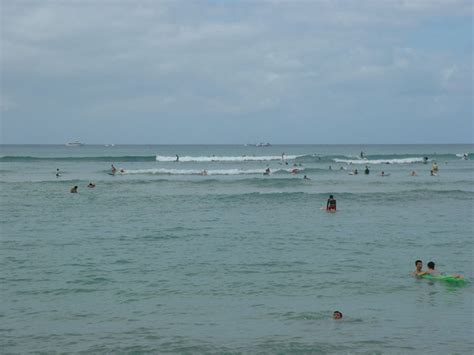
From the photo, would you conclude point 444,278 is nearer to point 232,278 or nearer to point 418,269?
point 418,269

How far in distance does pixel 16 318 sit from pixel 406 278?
10224mm

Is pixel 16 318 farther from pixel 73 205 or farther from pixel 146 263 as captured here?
pixel 73 205

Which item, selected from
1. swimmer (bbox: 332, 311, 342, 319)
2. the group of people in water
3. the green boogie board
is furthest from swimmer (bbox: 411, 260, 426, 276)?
swimmer (bbox: 332, 311, 342, 319)

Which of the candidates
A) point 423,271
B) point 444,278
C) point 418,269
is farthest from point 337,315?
point 423,271

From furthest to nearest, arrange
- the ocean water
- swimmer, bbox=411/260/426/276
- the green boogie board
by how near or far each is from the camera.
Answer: swimmer, bbox=411/260/426/276 < the green boogie board < the ocean water

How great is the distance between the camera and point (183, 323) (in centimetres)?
1364

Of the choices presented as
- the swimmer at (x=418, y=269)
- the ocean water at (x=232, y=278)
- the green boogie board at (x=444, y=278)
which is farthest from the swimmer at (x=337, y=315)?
the swimmer at (x=418, y=269)

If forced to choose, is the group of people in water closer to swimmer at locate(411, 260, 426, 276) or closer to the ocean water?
swimmer at locate(411, 260, 426, 276)

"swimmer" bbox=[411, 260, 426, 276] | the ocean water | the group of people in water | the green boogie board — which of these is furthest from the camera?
→ "swimmer" bbox=[411, 260, 426, 276]

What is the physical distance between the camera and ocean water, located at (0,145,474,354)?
1275cm

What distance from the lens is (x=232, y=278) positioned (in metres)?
17.4

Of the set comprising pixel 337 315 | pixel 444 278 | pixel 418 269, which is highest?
pixel 418 269

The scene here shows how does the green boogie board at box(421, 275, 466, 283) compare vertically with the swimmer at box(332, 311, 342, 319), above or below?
above

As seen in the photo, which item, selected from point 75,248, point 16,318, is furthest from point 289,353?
point 75,248
